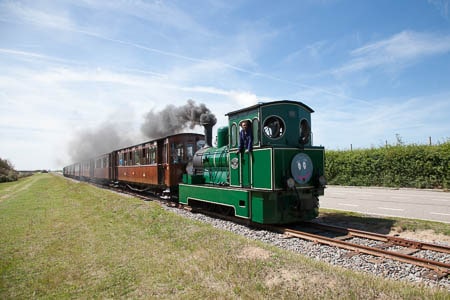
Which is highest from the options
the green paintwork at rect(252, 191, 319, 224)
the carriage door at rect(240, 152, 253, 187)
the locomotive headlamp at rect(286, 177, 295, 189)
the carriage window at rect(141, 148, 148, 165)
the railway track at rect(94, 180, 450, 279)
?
the carriage window at rect(141, 148, 148, 165)

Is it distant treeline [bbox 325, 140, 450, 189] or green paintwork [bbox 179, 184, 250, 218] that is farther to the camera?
distant treeline [bbox 325, 140, 450, 189]

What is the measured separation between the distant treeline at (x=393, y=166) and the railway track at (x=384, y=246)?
14.0 m

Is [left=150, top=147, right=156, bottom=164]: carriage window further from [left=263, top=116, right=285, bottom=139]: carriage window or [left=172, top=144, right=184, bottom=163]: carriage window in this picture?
[left=263, top=116, right=285, bottom=139]: carriage window

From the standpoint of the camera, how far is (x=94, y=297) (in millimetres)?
4473

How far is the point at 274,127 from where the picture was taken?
867 cm

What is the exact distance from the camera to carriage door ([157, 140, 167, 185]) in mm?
14605

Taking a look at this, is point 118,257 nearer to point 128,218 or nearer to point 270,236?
point 270,236

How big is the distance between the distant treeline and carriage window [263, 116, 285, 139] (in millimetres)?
14505

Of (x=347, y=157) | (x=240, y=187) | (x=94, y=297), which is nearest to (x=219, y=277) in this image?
(x=94, y=297)

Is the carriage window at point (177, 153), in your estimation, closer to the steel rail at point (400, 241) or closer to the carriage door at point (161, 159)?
the carriage door at point (161, 159)

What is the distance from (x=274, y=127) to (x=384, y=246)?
3.84m

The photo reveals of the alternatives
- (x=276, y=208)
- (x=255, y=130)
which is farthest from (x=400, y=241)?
(x=255, y=130)

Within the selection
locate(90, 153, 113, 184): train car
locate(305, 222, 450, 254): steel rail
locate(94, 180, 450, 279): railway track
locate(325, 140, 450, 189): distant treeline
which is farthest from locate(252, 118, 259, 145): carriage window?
locate(90, 153, 113, 184): train car

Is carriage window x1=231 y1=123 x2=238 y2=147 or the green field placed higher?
carriage window x1=231 y1=123 x2=238 y2=147
